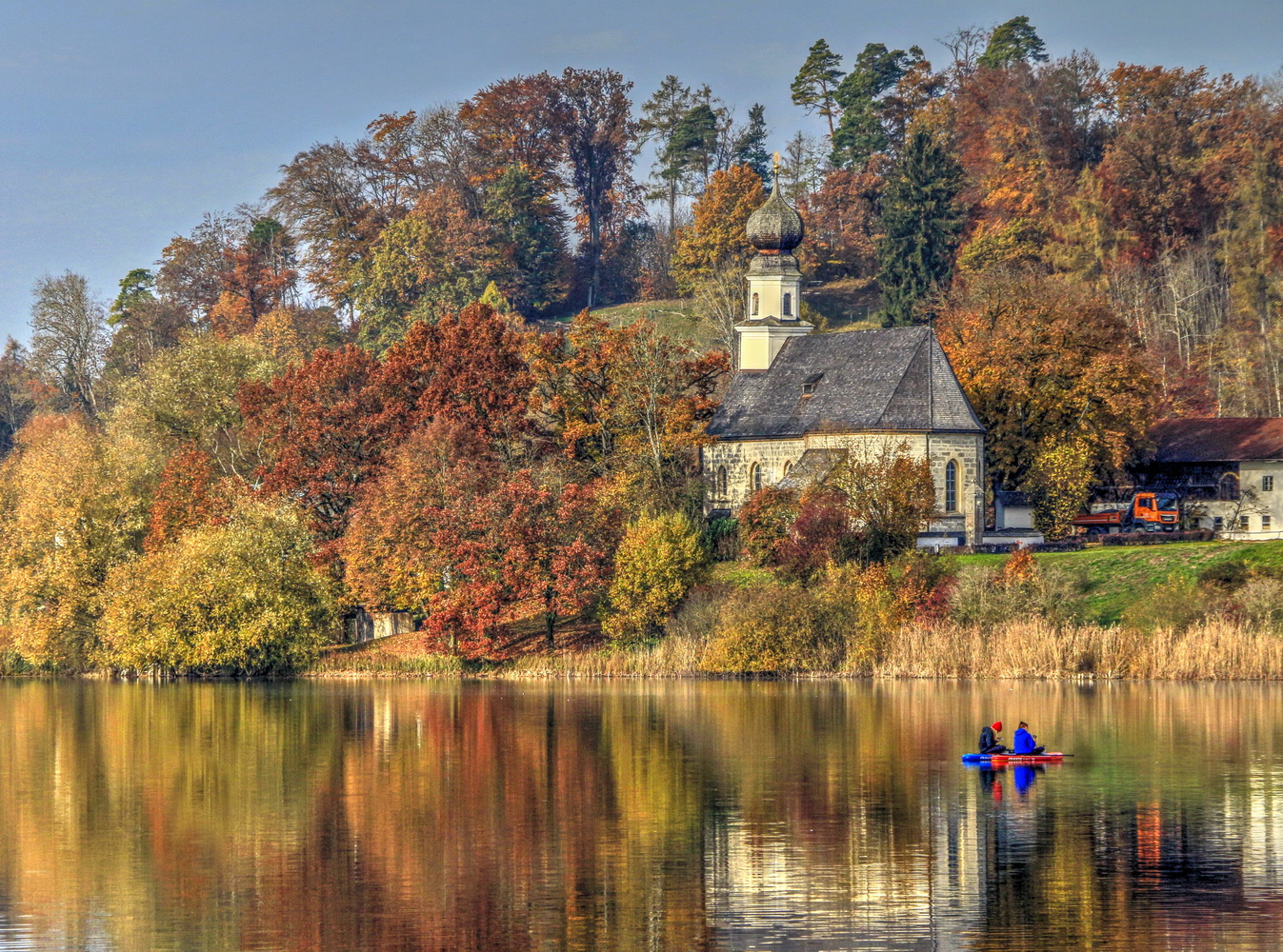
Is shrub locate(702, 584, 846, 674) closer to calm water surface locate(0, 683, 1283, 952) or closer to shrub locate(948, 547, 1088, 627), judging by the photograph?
shrub locate(948, 547, 1088, 627)

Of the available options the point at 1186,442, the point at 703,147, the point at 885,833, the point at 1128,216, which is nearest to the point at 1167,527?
the point at 1186,442

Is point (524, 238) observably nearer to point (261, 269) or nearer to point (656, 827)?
point (261, 269)

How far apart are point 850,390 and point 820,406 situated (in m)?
1.45

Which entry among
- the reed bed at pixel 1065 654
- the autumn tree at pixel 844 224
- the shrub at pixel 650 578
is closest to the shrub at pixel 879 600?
the reed bed at pixel 1065 654

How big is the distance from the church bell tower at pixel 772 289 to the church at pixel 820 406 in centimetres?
4

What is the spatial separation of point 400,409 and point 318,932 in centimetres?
4849

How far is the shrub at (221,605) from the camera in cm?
6044

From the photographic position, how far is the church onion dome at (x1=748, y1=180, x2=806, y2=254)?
83562 millimetres

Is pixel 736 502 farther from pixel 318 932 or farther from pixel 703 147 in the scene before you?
pixel 703 147

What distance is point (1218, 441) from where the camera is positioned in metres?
77.8

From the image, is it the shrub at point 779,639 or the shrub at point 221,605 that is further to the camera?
the shrub at point 221,605

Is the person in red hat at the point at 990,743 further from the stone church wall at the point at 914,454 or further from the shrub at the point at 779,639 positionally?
the stone church wall at the point at 914,454

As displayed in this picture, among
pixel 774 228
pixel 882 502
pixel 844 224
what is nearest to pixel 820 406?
pixel 774 228

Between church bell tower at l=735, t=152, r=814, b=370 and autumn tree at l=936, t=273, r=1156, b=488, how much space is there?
9351 millimetres
